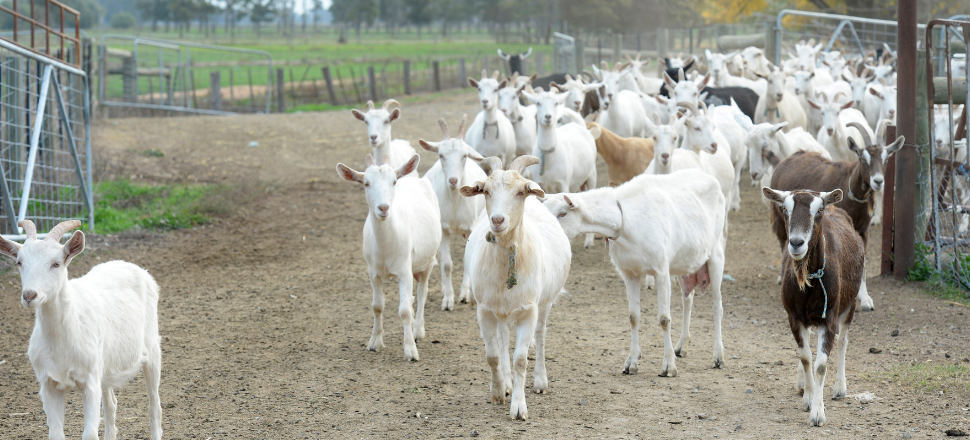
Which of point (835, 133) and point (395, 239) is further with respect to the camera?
point (835, 133)

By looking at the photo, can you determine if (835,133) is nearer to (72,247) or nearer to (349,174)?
(349,174)

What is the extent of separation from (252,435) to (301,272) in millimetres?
4317

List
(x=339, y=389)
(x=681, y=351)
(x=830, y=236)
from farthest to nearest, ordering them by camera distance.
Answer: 1. (x=681, y=351)
2. (x=339, y=389)
3. (x=830, y=236)

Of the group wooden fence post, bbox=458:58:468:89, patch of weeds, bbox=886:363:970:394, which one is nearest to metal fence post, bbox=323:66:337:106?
wooden fence post, bbox=458:58:468:89

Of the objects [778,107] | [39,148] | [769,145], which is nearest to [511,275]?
[769,145]

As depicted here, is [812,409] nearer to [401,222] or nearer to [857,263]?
[857,263]

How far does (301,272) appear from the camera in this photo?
9156 mm

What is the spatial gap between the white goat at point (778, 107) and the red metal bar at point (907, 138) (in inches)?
175

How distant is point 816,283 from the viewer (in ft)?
16.7

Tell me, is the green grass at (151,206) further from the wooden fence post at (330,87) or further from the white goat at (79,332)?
the wooden fence post at (330,87)

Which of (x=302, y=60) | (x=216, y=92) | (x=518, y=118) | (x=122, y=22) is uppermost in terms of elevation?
(x=122, y=22)

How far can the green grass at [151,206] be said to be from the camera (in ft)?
35.2

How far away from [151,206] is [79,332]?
8.01 m

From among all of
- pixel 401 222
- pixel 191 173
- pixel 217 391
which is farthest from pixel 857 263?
pixel 191 173
